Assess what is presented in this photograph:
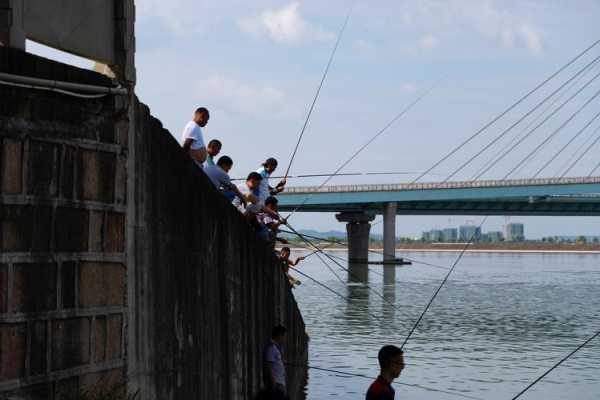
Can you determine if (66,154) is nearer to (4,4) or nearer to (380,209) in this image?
(4,4)

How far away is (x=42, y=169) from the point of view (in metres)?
8.09

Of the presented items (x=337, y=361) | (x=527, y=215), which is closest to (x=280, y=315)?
(x=337, y=361)

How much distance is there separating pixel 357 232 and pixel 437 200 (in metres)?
14.4

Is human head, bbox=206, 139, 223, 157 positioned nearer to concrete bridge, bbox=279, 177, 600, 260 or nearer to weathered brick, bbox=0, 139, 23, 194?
weathered brick, bbox=0, 139, 23, 194

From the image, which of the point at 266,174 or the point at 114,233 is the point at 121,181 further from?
the point at 266,174

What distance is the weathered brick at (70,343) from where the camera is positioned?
26.8ft

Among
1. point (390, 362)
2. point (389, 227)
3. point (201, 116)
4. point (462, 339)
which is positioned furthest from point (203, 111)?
point (389, 227)

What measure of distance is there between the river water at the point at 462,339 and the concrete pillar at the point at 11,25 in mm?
14791

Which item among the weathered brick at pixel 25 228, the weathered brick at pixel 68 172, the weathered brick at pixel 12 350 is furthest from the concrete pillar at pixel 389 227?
the weathered brick at pixel 12 350

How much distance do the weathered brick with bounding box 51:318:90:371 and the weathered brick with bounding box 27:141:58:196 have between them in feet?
3.26

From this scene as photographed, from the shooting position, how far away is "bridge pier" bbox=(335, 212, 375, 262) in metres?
111

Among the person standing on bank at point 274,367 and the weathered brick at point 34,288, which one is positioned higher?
the weathered brick at point 34,288

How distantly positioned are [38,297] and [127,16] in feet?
9.13

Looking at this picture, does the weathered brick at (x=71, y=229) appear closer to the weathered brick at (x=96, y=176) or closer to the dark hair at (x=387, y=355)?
the weathered brick at (x=96, y=176)
